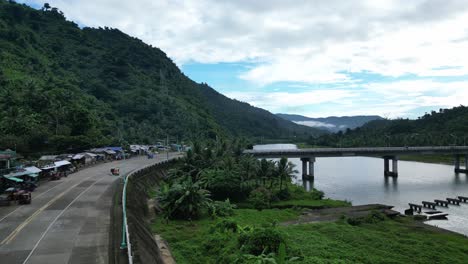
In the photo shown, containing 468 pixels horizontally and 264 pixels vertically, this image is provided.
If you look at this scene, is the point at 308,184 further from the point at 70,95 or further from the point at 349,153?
the point at 70,95

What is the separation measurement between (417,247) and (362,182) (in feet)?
186

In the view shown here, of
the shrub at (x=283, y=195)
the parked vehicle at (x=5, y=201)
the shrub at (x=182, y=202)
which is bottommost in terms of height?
the shrub at (x=283, y=195)

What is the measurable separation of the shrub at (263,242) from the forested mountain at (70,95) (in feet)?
170

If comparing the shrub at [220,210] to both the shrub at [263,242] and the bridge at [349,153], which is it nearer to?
the shrub at [263,242]

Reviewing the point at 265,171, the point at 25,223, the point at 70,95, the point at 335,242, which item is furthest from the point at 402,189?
the point at 70,95

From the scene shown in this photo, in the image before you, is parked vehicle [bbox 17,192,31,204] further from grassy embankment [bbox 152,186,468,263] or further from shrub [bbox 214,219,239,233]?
shrub [bbox 214,219,239,233]

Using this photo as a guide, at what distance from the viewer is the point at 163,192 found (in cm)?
4269

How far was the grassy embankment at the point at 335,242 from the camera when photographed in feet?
97.0

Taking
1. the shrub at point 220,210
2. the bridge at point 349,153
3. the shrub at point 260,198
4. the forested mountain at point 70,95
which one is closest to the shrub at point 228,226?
the shrub at point 220,210

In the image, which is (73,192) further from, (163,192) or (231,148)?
(231,148)

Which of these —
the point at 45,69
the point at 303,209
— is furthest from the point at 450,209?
the point at 45,69

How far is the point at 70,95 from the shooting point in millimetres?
102125

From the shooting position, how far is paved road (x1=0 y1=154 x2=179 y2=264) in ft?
65.5

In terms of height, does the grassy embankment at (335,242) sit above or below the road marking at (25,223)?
below
